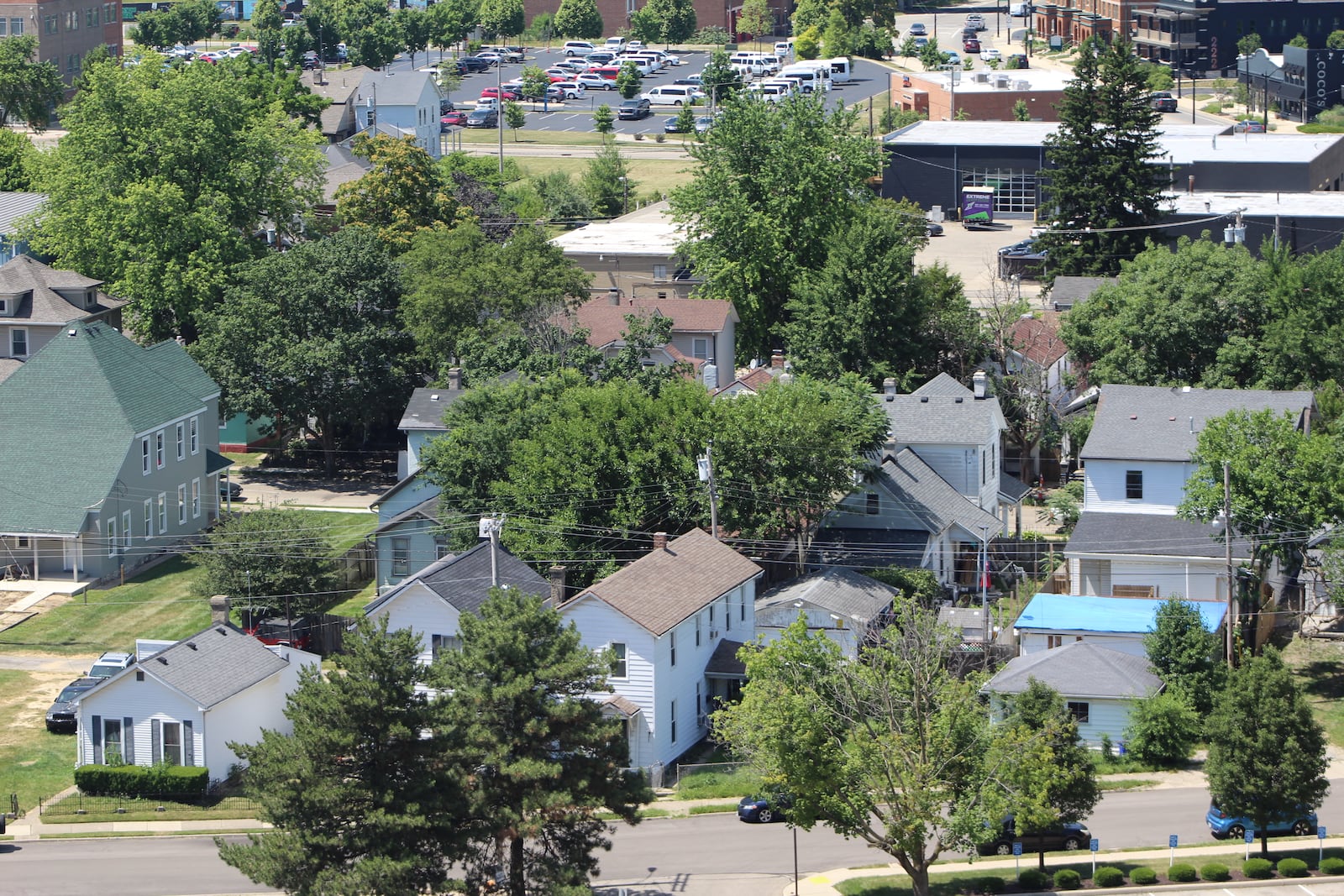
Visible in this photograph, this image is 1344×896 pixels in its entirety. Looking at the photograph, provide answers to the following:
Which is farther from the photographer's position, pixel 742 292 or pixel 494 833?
pixel 742 292

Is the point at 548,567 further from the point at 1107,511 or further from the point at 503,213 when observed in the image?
the point at 503,213

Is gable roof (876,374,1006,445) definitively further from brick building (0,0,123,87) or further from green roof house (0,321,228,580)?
brick building (0,0,123,87)

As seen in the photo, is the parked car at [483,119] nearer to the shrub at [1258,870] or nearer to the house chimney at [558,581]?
the house chimney at [558,581]

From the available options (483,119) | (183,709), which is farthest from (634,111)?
(183,709)

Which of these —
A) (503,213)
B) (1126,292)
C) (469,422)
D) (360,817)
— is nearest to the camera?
(360,817)

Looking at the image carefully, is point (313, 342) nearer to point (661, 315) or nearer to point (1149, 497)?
point (661, 315)

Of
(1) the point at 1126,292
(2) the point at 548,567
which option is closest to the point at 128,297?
(2) the point at 548,567
